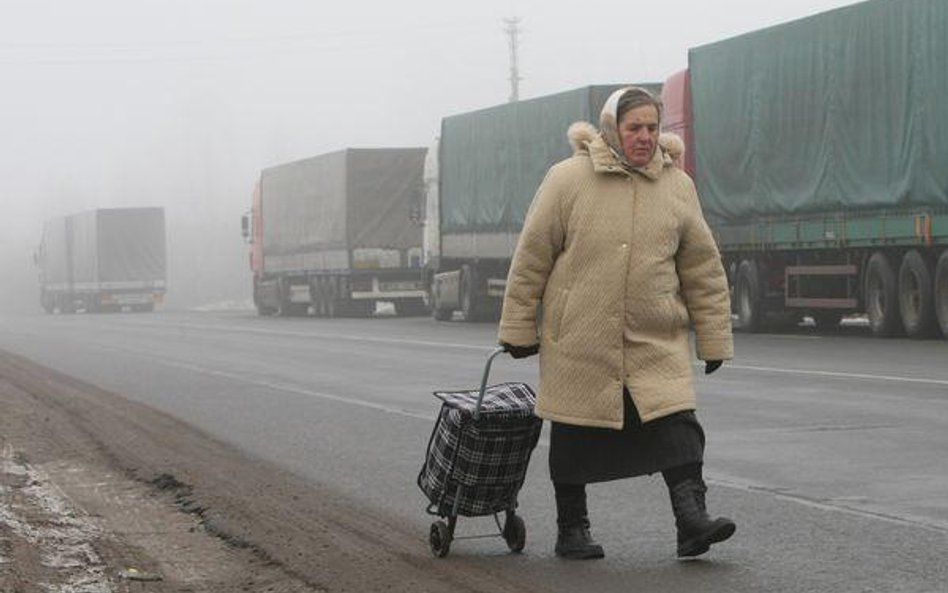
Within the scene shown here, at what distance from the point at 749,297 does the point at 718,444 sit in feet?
50.8

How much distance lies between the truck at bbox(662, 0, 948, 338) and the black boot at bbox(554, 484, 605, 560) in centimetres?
1498

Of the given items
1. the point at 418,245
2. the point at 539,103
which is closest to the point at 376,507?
→ the point at 539,103

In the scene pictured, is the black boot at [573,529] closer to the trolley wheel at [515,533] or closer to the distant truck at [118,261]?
the trolley wheel at [515,533]

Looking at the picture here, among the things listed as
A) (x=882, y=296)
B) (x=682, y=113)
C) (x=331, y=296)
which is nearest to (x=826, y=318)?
(x=682, y=113)

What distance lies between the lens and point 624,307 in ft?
24.5

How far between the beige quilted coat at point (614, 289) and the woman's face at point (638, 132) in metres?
0.07

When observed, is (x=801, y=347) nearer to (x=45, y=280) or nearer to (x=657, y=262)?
(x=657, y=262)

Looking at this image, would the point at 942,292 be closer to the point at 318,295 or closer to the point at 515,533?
the point at 515,533

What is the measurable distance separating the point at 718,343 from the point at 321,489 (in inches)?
136

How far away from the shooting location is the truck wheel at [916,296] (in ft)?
74.4

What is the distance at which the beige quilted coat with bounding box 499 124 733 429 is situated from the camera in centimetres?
745

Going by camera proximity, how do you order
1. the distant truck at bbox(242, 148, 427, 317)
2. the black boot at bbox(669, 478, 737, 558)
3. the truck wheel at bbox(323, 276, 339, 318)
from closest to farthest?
the black boot at bbox(669, 478, 737, 558) → the distant truck at bbox(242, 148, 427, 317) → the truck wheel at bbox(323, 276, 339, 318)

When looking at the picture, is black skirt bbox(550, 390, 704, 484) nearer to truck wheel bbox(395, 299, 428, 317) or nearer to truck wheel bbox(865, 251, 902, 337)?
truck wheel bbox(865, 251, 902, 337)

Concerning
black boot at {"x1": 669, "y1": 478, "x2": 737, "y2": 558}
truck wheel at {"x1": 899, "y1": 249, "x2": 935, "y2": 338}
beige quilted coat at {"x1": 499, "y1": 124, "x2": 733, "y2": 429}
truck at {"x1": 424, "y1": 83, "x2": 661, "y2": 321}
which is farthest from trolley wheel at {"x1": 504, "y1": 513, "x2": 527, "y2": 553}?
truck at {"x1": 424, "y1": 83, "x2": 661, "y2": 321}
